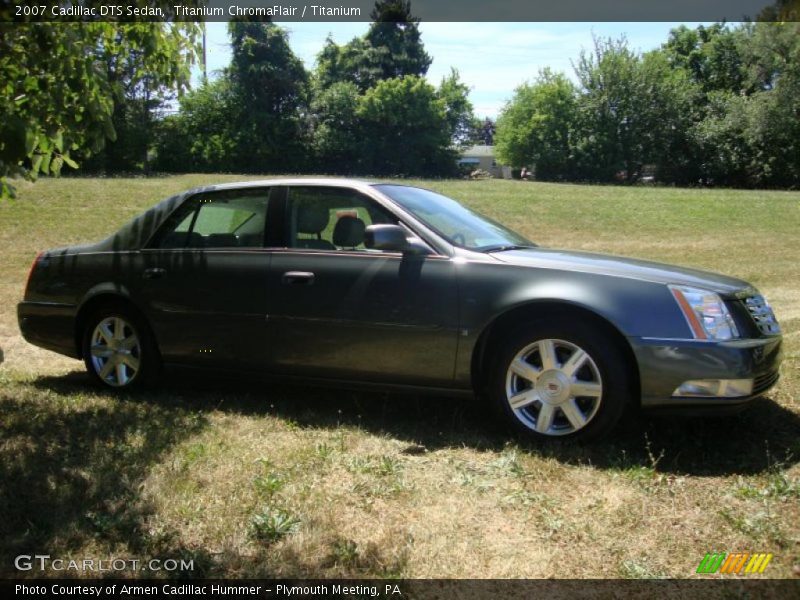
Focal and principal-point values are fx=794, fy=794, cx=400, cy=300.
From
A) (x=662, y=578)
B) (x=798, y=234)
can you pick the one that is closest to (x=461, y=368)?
(x=662, y=578)

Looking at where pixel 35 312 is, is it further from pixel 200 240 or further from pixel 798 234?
pixel 798 234

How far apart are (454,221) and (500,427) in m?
1.38

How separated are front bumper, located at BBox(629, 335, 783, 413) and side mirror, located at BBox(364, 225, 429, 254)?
4.66 ft

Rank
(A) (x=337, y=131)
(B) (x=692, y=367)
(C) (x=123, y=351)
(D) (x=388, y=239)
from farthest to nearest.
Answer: (A) (x=337, y=131), (C) (x=123, y=351), (D) (x=388, y=239), (B) (x=692, y=367)

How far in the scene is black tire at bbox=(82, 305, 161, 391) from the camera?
222 inches

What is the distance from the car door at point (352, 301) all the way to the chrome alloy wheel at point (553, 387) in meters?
0.42

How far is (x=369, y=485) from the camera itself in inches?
154

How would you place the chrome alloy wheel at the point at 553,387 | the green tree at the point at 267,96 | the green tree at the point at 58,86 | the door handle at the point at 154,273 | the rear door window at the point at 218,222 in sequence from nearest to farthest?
the chrome alloy wheel at the point at 553,387
the green tree at the point at 58,86
the rear door window at the point at 218,222
the door handle at the point at 154,273
the green tree at the point at 267,96

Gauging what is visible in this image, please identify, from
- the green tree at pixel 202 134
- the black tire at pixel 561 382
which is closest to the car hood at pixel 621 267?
the black tire at pixel 561 382

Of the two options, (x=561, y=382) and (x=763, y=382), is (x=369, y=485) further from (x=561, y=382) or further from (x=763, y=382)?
(x=763, y=382)

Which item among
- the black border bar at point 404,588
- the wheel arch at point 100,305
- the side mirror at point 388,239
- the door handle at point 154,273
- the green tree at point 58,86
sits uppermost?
the green tree at point 58,86

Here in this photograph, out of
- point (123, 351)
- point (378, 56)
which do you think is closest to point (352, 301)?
point (123, 351)

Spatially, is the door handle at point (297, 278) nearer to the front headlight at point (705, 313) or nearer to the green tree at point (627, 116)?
the front headlight at point (705, 313)

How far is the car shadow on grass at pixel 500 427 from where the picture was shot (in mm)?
4184
